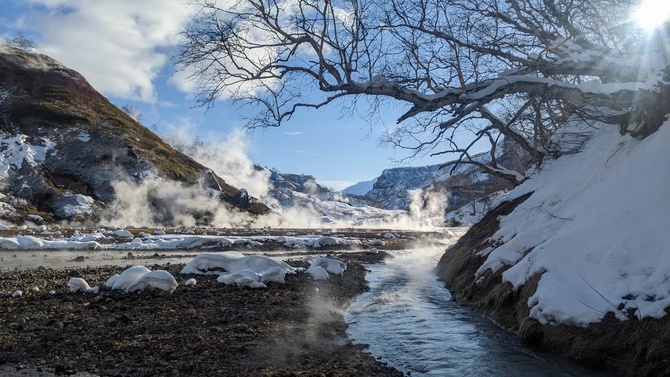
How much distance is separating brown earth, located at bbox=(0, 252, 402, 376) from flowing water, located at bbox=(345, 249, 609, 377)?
1.71 feet

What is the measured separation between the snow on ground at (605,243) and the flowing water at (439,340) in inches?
34.5

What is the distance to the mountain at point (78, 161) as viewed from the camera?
51.2 m

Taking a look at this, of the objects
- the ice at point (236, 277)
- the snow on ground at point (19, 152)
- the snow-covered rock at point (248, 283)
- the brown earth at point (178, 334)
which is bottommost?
the brown earth at point (178, 334)

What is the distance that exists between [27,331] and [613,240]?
962cm

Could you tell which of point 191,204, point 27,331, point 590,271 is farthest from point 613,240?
point 191,204

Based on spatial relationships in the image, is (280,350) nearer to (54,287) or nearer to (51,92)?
(54,287)

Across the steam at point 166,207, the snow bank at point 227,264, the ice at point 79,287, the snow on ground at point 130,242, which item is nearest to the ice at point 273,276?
the snow bank at point 227,264

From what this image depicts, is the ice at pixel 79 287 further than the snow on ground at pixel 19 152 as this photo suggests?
No

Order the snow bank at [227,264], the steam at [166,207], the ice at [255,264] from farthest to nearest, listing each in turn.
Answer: the steam at [166,207]
the snow bank at [227,264]
the ice at [255,264]

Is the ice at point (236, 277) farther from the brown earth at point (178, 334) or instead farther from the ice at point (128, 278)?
the ice at point (128, 278)

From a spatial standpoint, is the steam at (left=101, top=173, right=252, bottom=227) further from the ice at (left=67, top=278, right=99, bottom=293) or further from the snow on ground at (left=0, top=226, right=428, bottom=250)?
the ice at (left=67, top=278, right=99, bottom=293)

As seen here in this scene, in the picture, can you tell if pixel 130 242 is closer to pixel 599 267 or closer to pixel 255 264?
pixel 255 264

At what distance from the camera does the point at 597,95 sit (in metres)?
8.23

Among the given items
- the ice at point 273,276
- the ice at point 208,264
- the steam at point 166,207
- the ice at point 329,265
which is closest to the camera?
the ice at point 273,276
